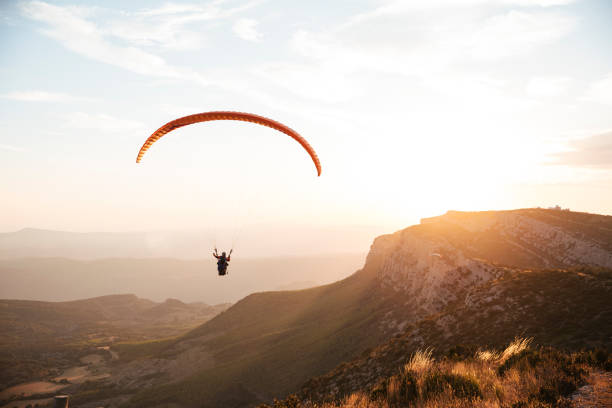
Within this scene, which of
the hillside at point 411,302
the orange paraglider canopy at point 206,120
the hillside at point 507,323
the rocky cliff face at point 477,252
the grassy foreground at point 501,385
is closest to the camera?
the grassy foreground at point 501,385

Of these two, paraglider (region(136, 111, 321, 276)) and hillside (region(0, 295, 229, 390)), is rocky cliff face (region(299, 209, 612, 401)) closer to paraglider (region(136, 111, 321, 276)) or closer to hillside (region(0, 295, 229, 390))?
paraglider (region(136, 111, 321, 276))

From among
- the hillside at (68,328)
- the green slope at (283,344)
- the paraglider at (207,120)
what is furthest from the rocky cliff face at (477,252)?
the hillside at (68,328)

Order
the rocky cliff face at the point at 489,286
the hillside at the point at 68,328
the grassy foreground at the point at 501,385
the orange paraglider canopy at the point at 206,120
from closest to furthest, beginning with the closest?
the grassy foreground at the point at 501,385 < the orange paraglider canopy at the point at 206,120 < the rocky cliff face at the point at 489,286 < the hillside at the point at 68,328

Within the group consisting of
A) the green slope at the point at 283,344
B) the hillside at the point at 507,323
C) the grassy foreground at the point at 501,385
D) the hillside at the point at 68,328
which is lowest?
the hillside at the point at 68,328

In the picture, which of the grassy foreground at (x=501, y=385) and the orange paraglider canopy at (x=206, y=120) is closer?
the grassy foreground at (x=501, y=385)

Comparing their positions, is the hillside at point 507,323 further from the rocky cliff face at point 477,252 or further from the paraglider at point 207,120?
the paraglider at point 207,120

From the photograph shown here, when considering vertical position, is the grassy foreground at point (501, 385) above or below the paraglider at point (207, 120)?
below

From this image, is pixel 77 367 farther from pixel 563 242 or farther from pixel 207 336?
pixel 563 242

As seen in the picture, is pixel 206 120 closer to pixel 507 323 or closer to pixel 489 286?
pixel 507 323
